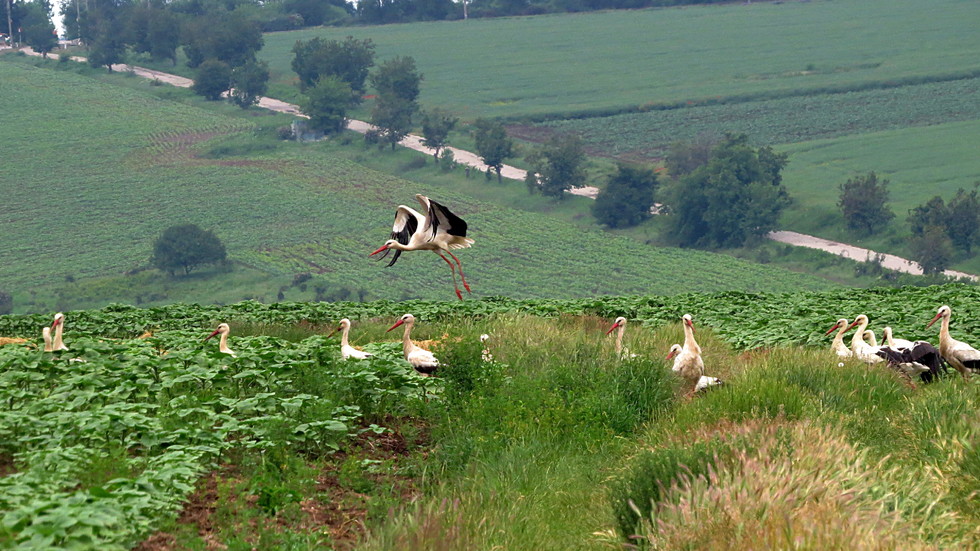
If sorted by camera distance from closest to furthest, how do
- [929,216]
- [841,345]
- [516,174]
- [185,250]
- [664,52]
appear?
[841,345], [185,250], [929,216], [516,174], [664,52]

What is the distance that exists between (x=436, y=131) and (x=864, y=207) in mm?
50031

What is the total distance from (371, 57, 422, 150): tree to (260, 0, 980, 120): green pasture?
564 centimetres

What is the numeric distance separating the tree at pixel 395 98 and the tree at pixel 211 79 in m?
18.8

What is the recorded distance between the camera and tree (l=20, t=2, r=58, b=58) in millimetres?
165250

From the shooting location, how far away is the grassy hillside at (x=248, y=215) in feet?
327

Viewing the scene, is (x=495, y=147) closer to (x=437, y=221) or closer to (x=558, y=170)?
(x=558, y=170)

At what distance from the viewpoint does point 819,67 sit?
154875mm

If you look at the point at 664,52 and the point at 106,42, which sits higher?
the point at 664,52

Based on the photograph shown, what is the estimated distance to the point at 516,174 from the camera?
415 feet

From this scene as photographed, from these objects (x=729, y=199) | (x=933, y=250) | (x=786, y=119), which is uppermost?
(x=786, y=119)

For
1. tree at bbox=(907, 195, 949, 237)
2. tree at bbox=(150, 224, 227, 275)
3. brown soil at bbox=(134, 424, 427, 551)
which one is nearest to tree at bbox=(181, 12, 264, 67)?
tree at bbox=(150, 224, 227, 275)

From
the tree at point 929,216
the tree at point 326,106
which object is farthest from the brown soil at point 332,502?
the tree at point 326,106

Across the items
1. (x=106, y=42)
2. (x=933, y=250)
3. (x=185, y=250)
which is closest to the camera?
(x=933, y=250)

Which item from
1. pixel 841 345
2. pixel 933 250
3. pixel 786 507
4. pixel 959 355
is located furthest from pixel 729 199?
pixel 786 507
